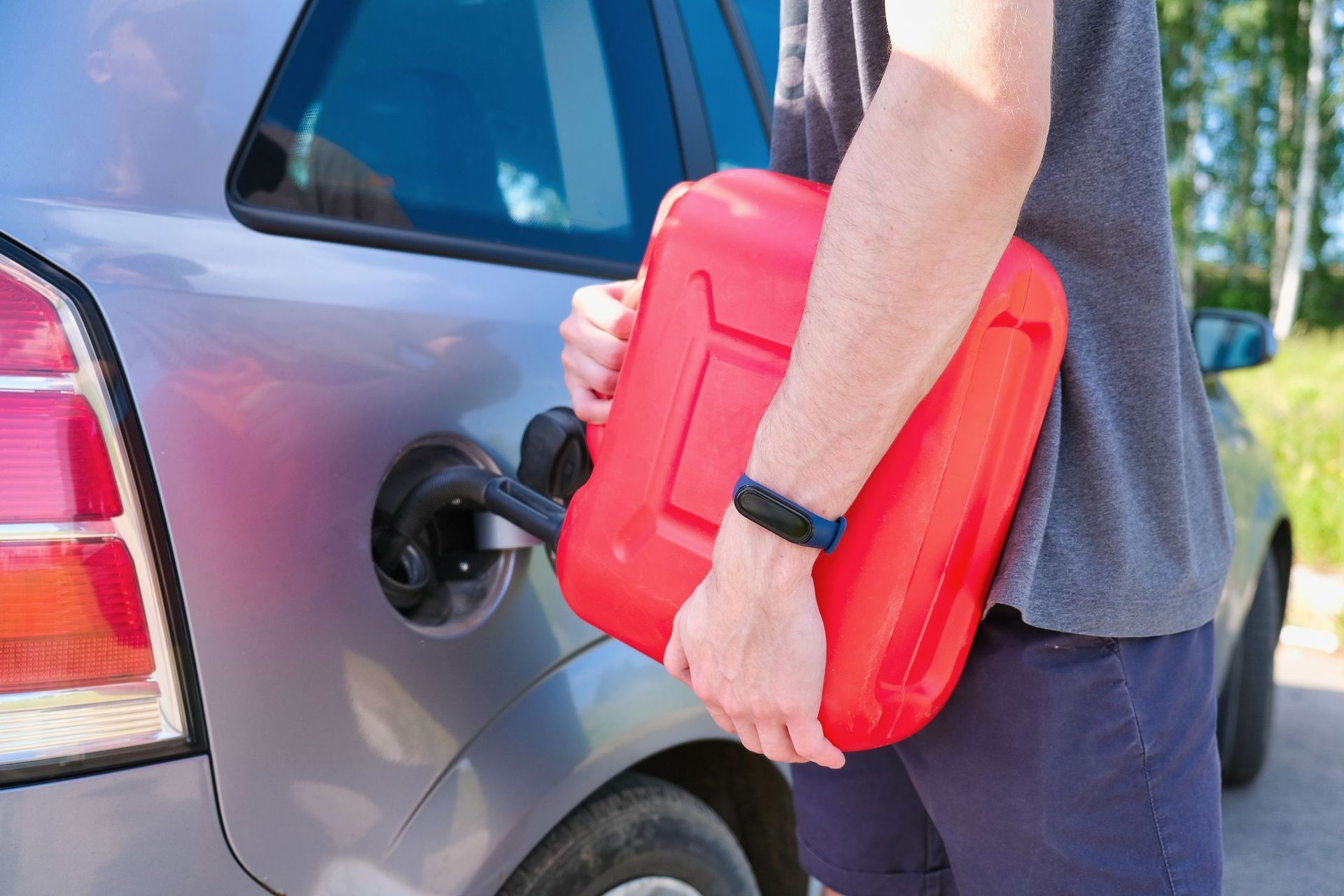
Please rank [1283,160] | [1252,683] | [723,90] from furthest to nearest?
1. [1283,160]
2. [1252,683]
3. [723,90]

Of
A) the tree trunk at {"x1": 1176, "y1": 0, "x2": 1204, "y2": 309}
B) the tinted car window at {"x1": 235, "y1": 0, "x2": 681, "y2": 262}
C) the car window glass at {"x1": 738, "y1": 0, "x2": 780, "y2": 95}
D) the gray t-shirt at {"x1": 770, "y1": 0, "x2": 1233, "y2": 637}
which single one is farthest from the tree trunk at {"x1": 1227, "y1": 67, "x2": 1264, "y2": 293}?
the gray t-shirt at {"x1": 770, "y1": 0, "x2": 1233, "y2": 637}

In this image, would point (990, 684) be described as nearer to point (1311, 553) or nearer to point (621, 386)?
point (621, 386)

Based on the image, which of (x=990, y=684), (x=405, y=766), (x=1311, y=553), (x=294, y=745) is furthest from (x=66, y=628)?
(x=1311, y=553)

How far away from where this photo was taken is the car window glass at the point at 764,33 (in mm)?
2047

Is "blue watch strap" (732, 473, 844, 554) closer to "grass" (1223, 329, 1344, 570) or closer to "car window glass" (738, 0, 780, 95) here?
"car window glass" (738, 0, 780, 95)

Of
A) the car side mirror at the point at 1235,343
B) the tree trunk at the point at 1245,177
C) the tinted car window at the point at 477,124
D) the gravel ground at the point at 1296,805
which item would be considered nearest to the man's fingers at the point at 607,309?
the tinted car window at the point at 477,124

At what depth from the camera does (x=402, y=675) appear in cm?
115

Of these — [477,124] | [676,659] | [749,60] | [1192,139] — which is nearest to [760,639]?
[676,659]

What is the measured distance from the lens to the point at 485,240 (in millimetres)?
1416

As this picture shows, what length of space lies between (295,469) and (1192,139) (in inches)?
756

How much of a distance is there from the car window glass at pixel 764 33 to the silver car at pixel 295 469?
23.2 inches

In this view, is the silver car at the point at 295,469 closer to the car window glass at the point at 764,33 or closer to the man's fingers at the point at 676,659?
the man's fingers at the point at 676,659

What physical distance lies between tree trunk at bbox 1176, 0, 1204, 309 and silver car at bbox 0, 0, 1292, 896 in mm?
16009

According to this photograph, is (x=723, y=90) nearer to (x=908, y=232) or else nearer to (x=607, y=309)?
(x=607, y=309)
